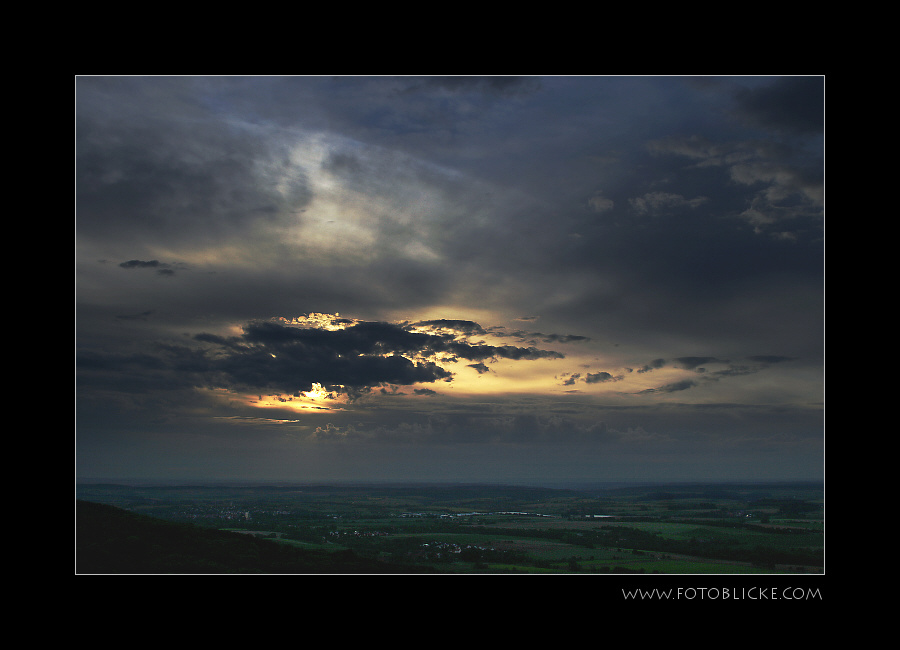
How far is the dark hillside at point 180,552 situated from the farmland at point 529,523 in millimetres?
2524

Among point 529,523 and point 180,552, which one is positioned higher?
point 180,552

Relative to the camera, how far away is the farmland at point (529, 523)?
121ft

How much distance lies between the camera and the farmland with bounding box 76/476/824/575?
36.9m

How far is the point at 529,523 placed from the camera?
60.3 m

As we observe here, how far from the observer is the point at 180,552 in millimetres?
38094

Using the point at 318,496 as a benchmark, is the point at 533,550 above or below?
above

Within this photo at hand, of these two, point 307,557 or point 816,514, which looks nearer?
point 307,557

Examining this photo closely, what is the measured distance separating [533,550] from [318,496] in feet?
183

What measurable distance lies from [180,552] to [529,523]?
1447 inches

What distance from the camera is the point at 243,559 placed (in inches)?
1444

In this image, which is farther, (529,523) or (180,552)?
(529,523)

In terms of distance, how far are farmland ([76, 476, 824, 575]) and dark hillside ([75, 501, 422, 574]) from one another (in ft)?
8.28
